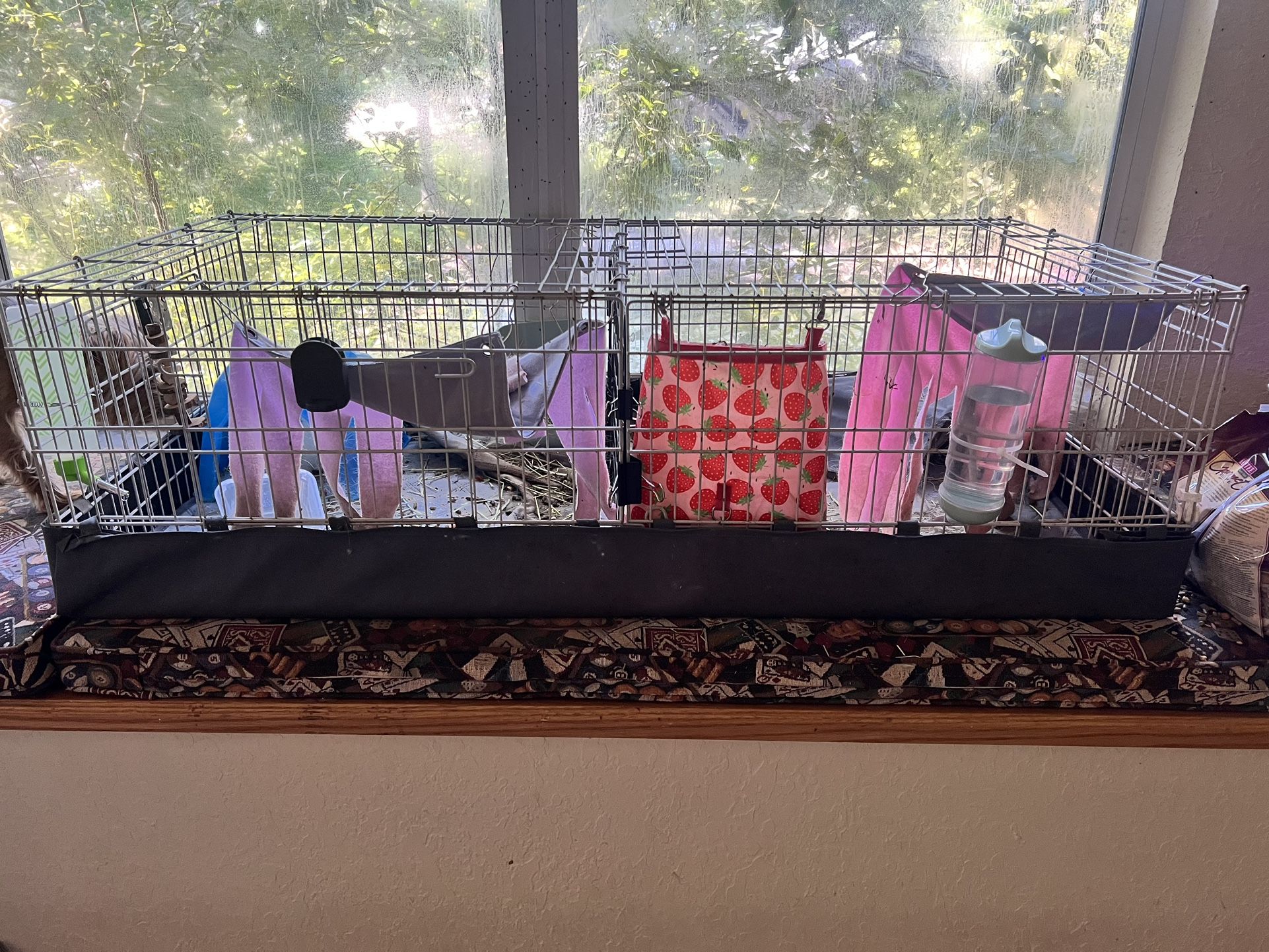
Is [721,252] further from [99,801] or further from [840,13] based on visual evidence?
[99,801]

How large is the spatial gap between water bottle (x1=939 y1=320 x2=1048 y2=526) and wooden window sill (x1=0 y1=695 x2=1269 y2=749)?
20 centimetres

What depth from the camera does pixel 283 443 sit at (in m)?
0.94

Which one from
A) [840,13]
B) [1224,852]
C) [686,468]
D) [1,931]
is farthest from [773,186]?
[1,931]

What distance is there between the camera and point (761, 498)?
0.90 meters

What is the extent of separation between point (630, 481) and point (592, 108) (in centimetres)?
70

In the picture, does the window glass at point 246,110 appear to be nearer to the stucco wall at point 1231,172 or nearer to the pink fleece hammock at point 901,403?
the pink fleece hammock at point 901,403

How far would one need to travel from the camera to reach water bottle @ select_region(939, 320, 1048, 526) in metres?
0.83

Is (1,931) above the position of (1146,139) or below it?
below

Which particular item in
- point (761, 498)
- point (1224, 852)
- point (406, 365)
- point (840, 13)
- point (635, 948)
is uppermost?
point (840, 13)

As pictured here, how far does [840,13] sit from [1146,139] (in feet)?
1.62

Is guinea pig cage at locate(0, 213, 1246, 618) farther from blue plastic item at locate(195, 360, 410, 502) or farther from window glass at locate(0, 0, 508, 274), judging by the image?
window glass at locate(0, 0, 508, 274)

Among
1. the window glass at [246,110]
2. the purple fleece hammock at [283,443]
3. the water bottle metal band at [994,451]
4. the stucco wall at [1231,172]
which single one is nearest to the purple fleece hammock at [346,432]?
the purple fleece hammock at [283,443]

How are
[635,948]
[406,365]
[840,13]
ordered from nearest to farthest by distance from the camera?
[406,365] → [635,948] → [840,13]

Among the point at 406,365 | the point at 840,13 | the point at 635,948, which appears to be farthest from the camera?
the point at 840,13
